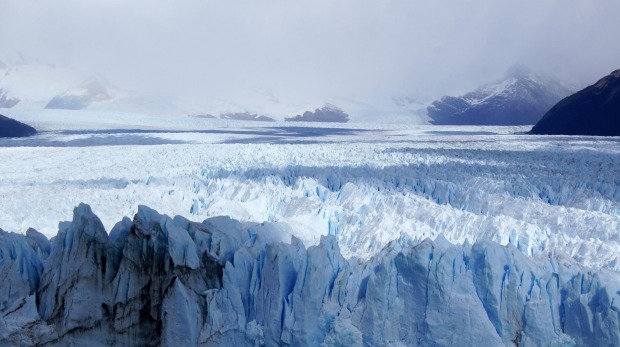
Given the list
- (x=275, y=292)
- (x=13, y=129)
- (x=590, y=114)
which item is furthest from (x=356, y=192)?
(x=590, y=114)

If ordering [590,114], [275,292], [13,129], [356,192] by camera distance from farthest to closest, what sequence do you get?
[590,114]
[13,129]
[356,192]
[275,292]

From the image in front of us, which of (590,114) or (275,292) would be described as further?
(590,114)

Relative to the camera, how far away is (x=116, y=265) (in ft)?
15.8

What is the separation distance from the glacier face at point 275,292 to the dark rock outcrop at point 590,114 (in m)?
17.1

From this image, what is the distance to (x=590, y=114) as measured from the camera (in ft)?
66.2

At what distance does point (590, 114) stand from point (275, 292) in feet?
62.8

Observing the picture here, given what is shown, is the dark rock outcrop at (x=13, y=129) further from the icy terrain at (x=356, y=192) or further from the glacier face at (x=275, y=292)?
the glacier face at (x=275, y=292)

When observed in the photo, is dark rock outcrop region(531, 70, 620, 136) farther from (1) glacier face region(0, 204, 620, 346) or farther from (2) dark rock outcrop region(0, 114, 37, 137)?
(2) dark rock outcrop region(0, 114, 37, 137)

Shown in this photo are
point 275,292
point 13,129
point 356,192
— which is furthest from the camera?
point 13,129

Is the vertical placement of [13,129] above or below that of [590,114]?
below

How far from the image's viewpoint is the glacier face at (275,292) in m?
4.11

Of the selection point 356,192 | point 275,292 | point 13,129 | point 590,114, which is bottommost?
point 275,292

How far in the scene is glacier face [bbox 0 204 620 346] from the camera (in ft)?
13.5

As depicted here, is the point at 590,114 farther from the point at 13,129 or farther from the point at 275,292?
the point at 13,129
